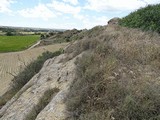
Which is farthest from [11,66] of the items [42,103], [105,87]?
[105,87]

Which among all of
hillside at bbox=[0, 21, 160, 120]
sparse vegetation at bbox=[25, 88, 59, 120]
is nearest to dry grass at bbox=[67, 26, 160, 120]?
hillside at bbox=[0, 21, 160, 120]

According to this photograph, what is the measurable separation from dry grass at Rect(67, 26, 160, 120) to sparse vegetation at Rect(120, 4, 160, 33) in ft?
9.53

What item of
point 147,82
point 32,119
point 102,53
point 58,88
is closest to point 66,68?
point 58,88

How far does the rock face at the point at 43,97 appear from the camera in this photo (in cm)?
726

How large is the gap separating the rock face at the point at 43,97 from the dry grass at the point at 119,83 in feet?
1.54

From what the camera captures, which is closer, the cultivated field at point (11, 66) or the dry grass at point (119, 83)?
the dry grass at point (119, 83)

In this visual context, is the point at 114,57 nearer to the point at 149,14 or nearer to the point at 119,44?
the point at 119,44

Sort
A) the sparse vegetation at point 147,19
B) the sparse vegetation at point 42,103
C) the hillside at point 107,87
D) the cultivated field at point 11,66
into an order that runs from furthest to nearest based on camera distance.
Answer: the cultivated field at point 11,66 → the sparse vegetation at point 147,19 → the sparse vegetation at point 42,103 → the hillside at point 107,87

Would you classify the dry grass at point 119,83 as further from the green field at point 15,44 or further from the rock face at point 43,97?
the green field at point 15,44

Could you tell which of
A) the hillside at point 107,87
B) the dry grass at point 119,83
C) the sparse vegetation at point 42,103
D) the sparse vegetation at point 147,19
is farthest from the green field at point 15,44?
the dry grass at point 119,83

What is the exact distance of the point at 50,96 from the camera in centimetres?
849

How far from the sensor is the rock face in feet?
23.8

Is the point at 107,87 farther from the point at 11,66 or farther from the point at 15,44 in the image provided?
the point at 15,44

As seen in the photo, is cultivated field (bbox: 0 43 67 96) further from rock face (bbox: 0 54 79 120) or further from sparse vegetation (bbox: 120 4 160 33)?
sparse vegetation (bbox: 120 4 160 33)
